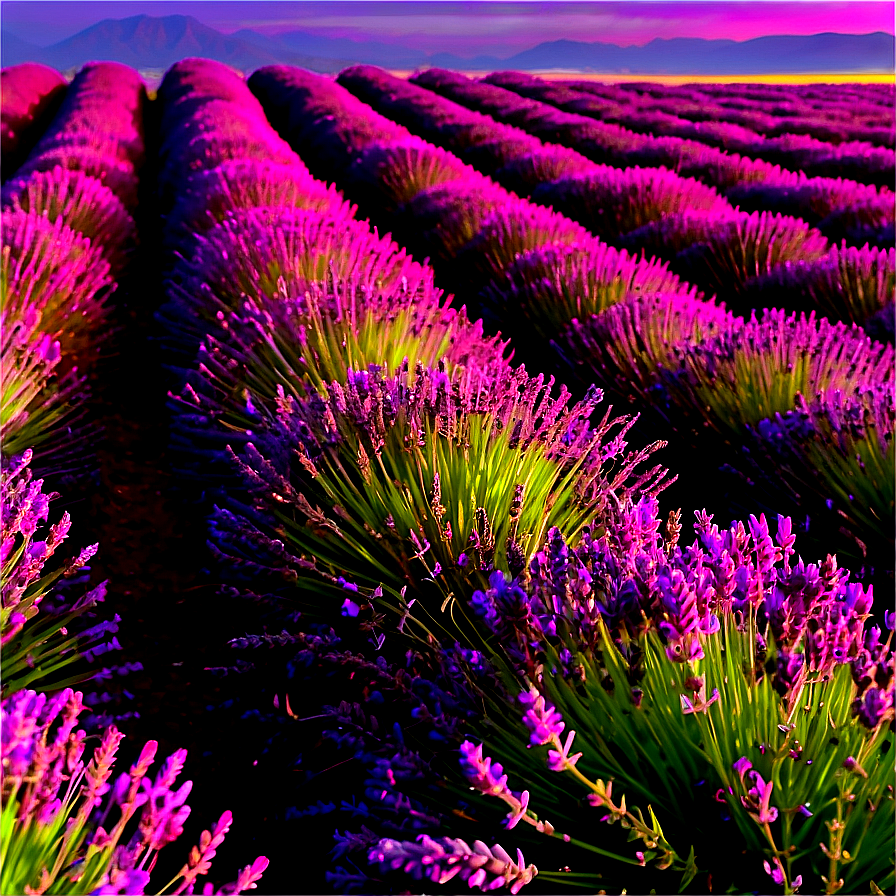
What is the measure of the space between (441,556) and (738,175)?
767 centimetres

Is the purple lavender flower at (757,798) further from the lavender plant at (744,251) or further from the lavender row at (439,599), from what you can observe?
the lavender plant at (744,251)

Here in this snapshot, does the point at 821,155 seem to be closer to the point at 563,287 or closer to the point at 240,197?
the point at 563,287

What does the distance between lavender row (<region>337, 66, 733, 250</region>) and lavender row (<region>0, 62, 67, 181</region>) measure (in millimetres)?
5474

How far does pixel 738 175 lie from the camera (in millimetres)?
8242

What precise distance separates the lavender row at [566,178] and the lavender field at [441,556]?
1.45ft

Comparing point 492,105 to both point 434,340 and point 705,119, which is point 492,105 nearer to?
point 705,119

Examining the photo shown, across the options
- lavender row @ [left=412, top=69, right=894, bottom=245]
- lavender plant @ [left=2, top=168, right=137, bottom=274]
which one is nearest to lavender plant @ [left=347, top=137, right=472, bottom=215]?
lavender plant @ [left=2, top=168, right=137, bottom=274]

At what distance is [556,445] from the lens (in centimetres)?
207

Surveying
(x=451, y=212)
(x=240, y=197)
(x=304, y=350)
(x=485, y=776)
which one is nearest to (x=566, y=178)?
(x=451, y=212)

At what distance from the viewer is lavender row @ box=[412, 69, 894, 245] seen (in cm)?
610

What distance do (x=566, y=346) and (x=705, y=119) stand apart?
13105 millimetres

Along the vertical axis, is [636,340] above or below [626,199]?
below

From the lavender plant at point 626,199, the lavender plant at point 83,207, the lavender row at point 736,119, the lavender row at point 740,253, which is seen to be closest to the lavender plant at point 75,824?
the lavender row at point 740,253

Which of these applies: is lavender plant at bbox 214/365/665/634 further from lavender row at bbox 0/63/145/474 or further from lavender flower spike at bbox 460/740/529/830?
lavender row at bbox 0/63/145/474
